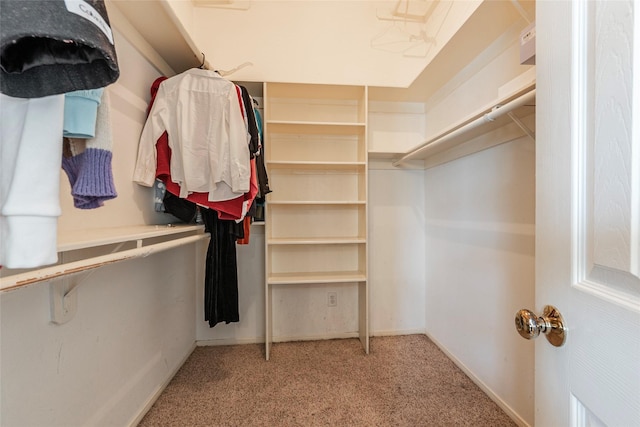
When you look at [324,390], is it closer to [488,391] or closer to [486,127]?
[488,391]

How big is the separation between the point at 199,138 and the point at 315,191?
39.8 inches

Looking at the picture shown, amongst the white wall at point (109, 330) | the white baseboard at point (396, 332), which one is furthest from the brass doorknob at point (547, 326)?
the white baseboard at point (396, 332)

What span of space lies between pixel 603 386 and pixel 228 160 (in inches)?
52.7

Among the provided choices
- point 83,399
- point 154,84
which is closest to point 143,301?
point 83,399

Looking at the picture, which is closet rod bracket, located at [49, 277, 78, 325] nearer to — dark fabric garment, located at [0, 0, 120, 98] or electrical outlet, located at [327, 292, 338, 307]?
dark fabric garment, located at [0, 0, 120, 98]

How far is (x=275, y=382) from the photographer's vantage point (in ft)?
4.95

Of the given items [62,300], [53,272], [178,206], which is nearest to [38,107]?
[53,272]

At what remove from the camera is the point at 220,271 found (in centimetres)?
155

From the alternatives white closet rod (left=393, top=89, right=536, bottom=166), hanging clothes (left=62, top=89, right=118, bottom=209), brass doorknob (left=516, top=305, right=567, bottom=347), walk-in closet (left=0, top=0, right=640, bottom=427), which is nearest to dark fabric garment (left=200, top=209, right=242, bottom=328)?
walk-in closet (left=0, top=0, right=640, bottom=427)

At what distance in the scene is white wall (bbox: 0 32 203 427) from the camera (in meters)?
0.74

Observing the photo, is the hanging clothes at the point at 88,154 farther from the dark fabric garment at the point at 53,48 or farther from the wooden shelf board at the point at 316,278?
the wooden shelf board at the point at 316,278

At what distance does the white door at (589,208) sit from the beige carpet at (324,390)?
101 centimetres

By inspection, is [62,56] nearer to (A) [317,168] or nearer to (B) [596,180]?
(B) [596,180]

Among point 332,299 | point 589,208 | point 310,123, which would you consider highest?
point 310,123
